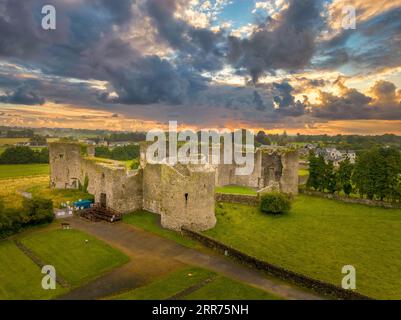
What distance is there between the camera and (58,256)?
2084 cm

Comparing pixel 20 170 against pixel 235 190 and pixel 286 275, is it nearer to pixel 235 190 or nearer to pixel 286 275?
pixel 235 190

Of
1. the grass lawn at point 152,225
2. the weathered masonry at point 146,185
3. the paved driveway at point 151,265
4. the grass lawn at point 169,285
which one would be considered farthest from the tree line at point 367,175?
the grass lawn at point 169,285

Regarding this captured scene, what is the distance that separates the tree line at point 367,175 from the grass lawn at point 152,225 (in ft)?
72.8

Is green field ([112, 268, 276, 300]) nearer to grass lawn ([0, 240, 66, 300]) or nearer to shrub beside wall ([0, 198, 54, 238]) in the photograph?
grass lawn ([0, 240, 66, 300])

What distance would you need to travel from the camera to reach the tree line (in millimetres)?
34438

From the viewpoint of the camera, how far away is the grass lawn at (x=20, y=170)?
Result: 58094 millimetres

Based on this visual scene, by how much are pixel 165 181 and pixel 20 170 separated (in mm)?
51422

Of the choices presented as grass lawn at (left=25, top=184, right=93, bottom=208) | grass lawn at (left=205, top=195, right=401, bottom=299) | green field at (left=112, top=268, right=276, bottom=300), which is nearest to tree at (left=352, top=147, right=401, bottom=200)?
grass lawn at (left=205, top=195, right=401, bottom=299)

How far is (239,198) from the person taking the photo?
35.6m

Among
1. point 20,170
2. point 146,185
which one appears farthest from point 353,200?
point 20,170

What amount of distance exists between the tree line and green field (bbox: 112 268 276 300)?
2526cm

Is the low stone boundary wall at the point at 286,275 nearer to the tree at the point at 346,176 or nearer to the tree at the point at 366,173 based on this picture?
the tree at the point at 366,173
